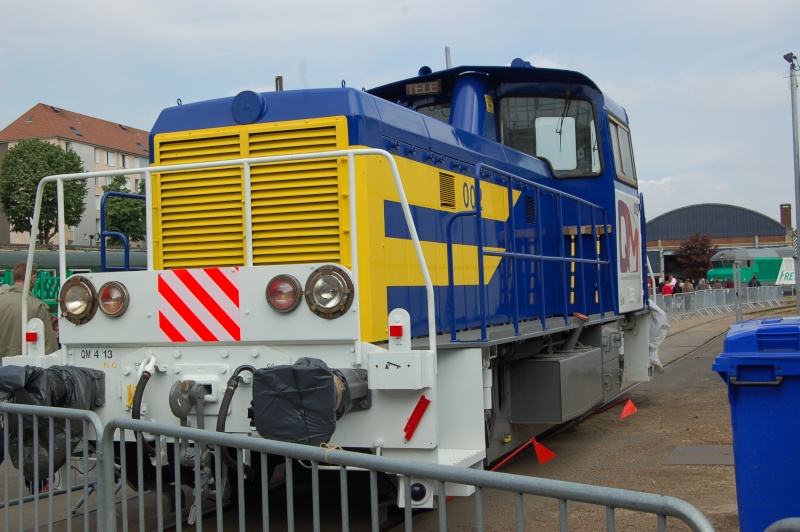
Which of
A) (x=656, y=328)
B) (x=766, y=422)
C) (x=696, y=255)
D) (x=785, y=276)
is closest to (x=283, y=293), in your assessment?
(x=766, y=422)

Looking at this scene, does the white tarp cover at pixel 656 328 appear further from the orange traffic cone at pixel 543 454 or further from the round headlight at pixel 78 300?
the round headlight at pixel 78 300

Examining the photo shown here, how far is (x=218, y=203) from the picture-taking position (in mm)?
5410

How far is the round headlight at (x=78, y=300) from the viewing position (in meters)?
5.34

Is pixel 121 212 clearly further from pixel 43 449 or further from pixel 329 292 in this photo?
pixel 329 292

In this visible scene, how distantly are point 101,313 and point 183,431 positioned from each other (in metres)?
2.13

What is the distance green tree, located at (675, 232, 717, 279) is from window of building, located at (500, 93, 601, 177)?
55.7 meters

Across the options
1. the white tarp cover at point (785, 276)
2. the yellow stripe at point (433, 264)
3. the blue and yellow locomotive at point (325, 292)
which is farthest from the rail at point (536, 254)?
the white tarp cover at point (785, 276)

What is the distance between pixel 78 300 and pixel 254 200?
1.34 m

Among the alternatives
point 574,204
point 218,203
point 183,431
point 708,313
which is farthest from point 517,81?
point 708,313

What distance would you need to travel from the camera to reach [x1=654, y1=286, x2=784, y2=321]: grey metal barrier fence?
91.8 ft

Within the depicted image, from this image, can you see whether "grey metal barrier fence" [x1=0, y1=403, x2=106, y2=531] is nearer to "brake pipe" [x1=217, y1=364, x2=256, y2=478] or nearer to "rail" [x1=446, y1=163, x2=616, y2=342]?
"brake pipe" [x1=217, y1=364, x2=256, y2=478]

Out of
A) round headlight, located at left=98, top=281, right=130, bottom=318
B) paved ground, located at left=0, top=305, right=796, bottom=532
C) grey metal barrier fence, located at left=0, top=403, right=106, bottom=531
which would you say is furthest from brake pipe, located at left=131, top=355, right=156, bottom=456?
paved ground, located at left=0, top=305, right=796, bottom=532

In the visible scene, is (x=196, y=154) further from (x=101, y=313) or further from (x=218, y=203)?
(x=101, y=313)

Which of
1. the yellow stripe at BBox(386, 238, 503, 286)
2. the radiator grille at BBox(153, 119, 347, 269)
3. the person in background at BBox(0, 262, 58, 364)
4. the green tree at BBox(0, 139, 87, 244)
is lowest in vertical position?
the person in background at BBox(0, 262, 58, 364)
